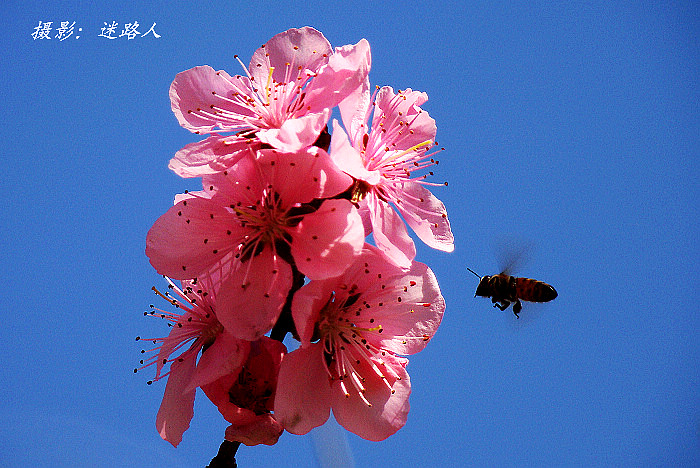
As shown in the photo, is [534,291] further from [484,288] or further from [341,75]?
[341,75]

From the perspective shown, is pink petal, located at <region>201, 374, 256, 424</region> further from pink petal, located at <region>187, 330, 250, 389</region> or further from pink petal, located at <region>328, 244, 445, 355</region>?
pink petal, located at <region>328, 244, 445, 355</region>

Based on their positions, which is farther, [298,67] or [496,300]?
[496,300]

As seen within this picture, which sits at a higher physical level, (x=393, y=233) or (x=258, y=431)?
(x=393, y=233)

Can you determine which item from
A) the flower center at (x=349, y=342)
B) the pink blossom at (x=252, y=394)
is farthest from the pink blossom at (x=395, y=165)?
the pink blossom at (x=252, y=394)

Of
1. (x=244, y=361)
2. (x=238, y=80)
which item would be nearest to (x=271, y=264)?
(x=244, y=361)

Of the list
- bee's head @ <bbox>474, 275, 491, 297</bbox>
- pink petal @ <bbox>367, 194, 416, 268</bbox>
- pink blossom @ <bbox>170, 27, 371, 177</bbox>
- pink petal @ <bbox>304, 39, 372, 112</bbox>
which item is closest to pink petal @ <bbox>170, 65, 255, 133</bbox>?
pink blossom @ <bbox>170, 27, 371, 177</bbox>

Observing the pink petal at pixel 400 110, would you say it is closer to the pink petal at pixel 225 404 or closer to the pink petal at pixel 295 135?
the pink petal at pixel 295 135

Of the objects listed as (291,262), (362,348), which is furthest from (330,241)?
(362,348)

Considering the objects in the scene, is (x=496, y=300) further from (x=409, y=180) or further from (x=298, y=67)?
(x=298, y=67)

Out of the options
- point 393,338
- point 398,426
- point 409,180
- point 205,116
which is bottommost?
point 398,426
